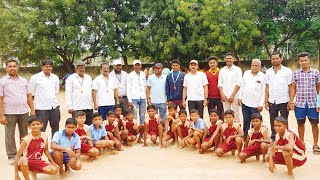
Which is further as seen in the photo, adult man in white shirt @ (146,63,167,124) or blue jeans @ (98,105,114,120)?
adult man in white shirt @ (146,63,167,124)

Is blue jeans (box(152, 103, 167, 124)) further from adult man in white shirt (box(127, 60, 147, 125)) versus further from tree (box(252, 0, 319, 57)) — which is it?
tree (box(252, 0, 319, 57))

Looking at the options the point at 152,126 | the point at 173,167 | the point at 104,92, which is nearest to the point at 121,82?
the point at 104,92

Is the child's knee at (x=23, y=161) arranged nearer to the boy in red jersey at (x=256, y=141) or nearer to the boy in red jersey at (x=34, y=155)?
the boy in red jersey at (x=34, y=155)

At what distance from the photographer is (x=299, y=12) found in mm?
20562

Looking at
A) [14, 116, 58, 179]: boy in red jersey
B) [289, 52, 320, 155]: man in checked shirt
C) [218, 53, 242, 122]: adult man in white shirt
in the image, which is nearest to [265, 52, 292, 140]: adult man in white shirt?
[289, 52, 320, 155]: man in checked shirt

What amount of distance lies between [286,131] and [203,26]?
1549 centimetres

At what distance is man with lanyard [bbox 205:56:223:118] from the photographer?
7340 millimetres

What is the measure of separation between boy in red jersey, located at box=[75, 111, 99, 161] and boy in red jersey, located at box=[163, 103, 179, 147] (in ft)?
5.36

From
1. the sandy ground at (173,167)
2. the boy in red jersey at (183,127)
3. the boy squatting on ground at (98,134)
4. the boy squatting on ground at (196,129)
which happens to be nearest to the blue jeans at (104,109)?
the boy squatting on ground at (98,134)

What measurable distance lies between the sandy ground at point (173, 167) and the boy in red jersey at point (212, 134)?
0.61 feet

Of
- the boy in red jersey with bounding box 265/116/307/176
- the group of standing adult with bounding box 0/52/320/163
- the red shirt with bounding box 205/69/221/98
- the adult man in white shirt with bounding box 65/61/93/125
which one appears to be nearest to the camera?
the boy in red jersey with bounding box 265/116/307/176

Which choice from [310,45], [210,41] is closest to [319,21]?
[310,45]

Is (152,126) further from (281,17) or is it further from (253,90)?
(281,17)

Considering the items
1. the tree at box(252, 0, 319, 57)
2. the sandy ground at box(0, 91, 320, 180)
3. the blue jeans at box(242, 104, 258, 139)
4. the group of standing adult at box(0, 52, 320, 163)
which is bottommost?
the sandy ground at box(0, 91, 320, 180)
